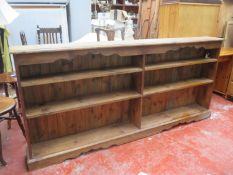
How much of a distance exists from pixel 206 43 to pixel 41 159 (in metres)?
2.14

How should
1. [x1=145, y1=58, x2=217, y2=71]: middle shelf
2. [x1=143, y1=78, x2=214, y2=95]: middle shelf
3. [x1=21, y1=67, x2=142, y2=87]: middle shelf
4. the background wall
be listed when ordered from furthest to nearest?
1. the background wall
2. [x1=143, y1=78, x2=214, y2=95]: middle shelf
3. [x1=145, y1=58, x2=217, y2=71]: middle shelf
4. [x1=21, y1=67, x2=142, y2=87]: middle shelf

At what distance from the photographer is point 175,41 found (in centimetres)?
217

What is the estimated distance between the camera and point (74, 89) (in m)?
2.06

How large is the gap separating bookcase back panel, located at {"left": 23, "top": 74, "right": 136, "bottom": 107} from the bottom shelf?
0.43 meters

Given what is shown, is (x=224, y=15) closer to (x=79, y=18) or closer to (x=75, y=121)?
(x=79, y=18)

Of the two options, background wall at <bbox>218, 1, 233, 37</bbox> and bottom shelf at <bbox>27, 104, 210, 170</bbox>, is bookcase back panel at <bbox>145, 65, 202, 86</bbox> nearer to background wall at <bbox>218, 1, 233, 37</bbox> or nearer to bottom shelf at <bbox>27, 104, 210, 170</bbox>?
bottom shelf at <bbox>27, 104, 210, 170</bbox>

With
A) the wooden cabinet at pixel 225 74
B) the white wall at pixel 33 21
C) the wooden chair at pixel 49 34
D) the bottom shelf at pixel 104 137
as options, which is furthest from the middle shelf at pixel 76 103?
the white wall at pixel 33 21

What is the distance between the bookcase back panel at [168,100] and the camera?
2.56 meters

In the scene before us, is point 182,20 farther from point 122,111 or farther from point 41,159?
point 41,159

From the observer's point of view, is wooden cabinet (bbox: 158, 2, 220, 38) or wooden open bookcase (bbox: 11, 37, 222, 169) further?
wooden cabinet (bbox: 158, 2, 220, 38)

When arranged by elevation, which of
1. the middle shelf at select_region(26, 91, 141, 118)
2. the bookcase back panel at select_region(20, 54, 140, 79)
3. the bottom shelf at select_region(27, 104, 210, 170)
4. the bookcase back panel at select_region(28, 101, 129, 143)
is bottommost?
the bottom shelf at select_region(27, 104, 210, 170)

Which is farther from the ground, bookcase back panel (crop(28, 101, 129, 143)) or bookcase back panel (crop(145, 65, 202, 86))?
bookcase back panel (crop(145, 65, 202, 86))

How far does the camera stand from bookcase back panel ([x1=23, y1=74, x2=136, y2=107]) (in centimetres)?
190

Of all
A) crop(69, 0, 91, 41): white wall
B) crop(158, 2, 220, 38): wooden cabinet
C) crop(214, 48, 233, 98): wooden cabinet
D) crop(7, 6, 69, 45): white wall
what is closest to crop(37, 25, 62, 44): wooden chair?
crop(7, 6, 69, 45): white wall
